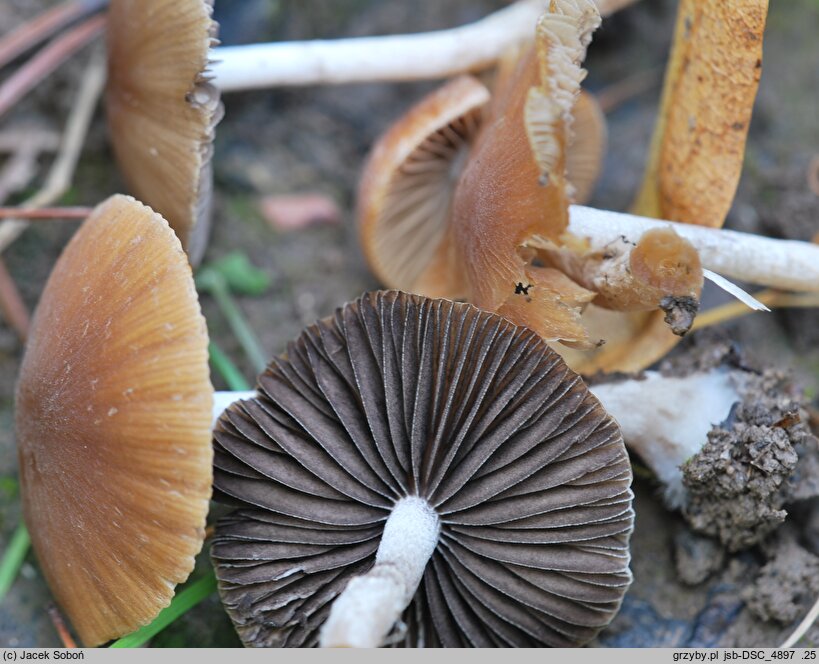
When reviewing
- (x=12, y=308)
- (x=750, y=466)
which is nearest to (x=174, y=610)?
(x=12, y=308)

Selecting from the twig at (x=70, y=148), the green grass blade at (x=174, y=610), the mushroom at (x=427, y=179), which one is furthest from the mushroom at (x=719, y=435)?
the twig at (x=70, y=148)

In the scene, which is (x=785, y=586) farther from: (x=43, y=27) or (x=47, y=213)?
(x=43, y=27)

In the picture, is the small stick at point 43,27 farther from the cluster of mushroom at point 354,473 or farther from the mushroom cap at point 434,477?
the mushroom cap at point 434,477

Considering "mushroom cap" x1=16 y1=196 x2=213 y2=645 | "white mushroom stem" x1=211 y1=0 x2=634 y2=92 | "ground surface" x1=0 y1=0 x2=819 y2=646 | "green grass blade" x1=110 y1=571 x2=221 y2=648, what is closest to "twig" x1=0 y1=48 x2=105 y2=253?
"ground surface" x1=0 y1=0 x2=819 y2=646

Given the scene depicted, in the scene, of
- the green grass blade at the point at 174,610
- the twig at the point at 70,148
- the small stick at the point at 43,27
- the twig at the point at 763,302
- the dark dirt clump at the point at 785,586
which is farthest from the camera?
the small stick at the point at 43,27

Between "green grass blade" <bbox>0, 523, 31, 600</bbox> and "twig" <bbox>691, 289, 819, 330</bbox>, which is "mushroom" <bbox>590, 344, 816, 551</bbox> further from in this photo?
"green grass blade" <bbox>0, 523, 31, 600</bbox>
